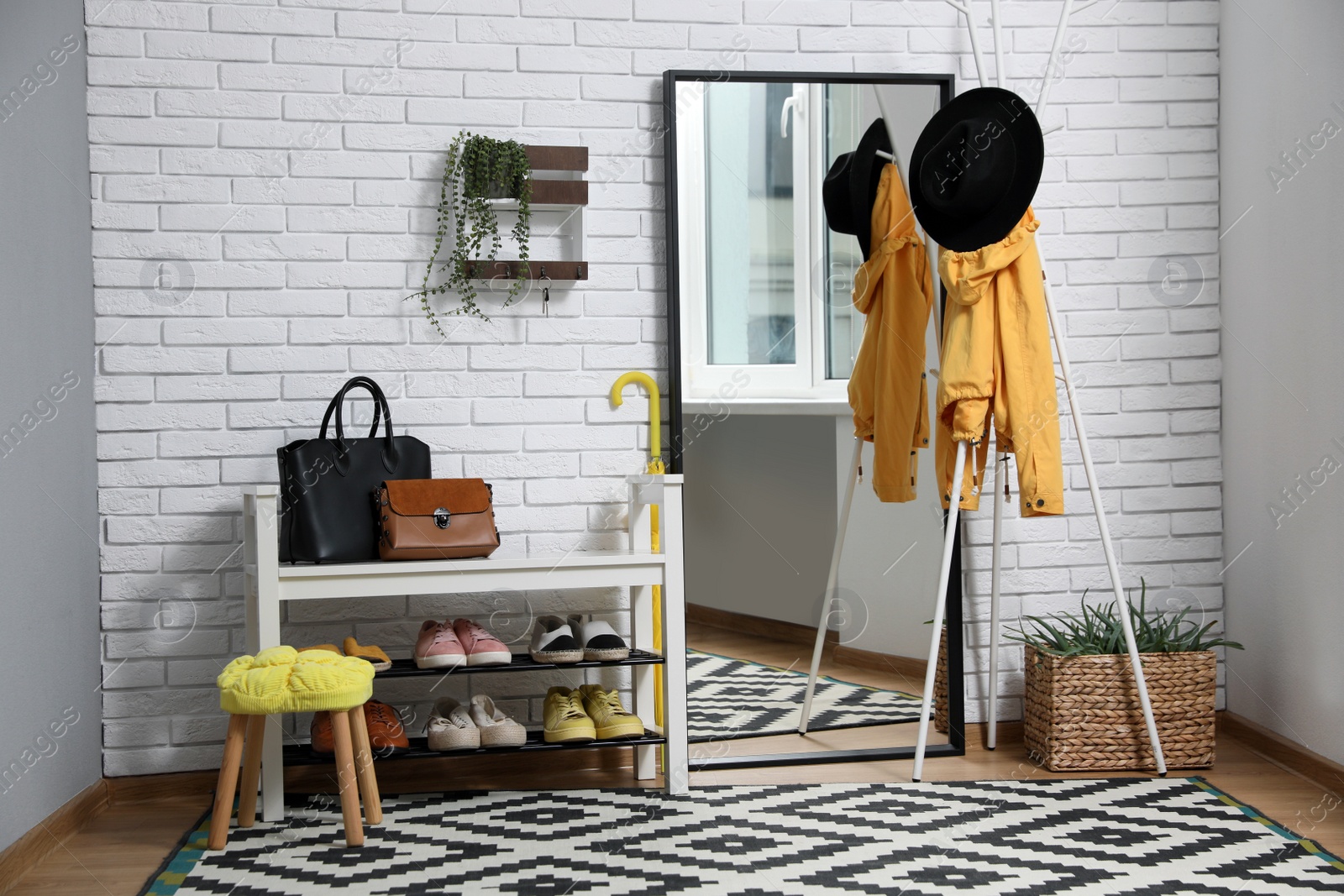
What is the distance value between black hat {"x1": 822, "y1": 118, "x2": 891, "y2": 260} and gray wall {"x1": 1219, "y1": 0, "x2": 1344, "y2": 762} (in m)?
0.93

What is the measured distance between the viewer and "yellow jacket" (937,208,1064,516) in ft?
8.02

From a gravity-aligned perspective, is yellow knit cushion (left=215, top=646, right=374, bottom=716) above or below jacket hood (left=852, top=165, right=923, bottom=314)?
below

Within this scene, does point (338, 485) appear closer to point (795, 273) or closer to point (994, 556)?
point (795, 273)

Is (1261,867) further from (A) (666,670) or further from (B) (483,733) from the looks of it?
(B) (483,733)

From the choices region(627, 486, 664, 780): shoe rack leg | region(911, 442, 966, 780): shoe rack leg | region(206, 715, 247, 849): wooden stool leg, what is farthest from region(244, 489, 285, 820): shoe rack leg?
region(911, 442, 966, 780): shoe rack leg

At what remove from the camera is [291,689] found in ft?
6.73

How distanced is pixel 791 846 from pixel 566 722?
556 millimetres

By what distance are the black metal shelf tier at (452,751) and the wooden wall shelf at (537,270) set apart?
41.0 inches

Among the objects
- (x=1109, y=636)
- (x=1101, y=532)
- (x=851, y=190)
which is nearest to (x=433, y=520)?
(x=851, y=190)

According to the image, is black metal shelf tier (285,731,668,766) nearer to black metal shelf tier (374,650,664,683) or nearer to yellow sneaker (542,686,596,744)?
yellow sneaker (542,686,596,744)

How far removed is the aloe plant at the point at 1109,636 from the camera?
8.68ft

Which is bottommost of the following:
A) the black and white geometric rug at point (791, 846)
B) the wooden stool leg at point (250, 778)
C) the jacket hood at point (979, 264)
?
the black and white geometric rug at point (791, 846)

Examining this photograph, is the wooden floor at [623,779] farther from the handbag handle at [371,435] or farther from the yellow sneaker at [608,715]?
the handbag handle at [371,435]

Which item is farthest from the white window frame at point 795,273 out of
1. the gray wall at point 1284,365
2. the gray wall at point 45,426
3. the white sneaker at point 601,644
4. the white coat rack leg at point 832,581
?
the gray wall at point 45,426
